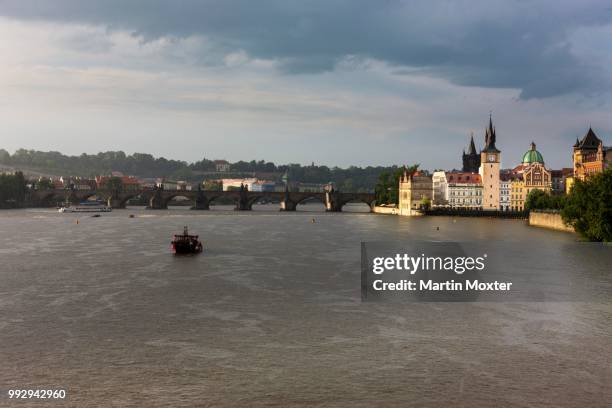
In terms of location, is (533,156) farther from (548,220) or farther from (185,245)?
(185,245)

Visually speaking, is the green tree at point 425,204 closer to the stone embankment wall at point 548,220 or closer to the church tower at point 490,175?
the church tower at point 490,175

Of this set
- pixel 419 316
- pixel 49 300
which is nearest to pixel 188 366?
pixel 419 316

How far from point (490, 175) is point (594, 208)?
11043cm

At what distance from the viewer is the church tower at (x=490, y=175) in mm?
186375

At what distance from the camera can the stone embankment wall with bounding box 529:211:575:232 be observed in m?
105

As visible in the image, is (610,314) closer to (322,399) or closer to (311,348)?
(311,348)

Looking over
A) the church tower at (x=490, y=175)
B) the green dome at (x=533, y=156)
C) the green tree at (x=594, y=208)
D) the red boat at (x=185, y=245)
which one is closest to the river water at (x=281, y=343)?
the red boat at (x=185, y=245)

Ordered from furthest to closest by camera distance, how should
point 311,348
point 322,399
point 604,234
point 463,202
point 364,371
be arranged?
1. point 463,202
2. point 604,234
3. point 311,348
4. point 364,371
5. point 322,399

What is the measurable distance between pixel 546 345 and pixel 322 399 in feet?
38.4

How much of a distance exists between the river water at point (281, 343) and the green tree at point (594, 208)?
2503 centimetres

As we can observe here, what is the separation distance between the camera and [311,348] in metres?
29.4

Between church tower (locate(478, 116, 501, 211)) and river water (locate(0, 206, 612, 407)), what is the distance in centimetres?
13534

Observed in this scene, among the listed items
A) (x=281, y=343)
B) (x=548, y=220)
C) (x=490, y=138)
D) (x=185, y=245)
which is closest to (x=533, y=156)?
(x=490, y=138)

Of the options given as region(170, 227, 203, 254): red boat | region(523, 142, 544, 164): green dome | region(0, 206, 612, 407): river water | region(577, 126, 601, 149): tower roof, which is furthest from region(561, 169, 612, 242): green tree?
region(523, 142, 544, 164): green dome
